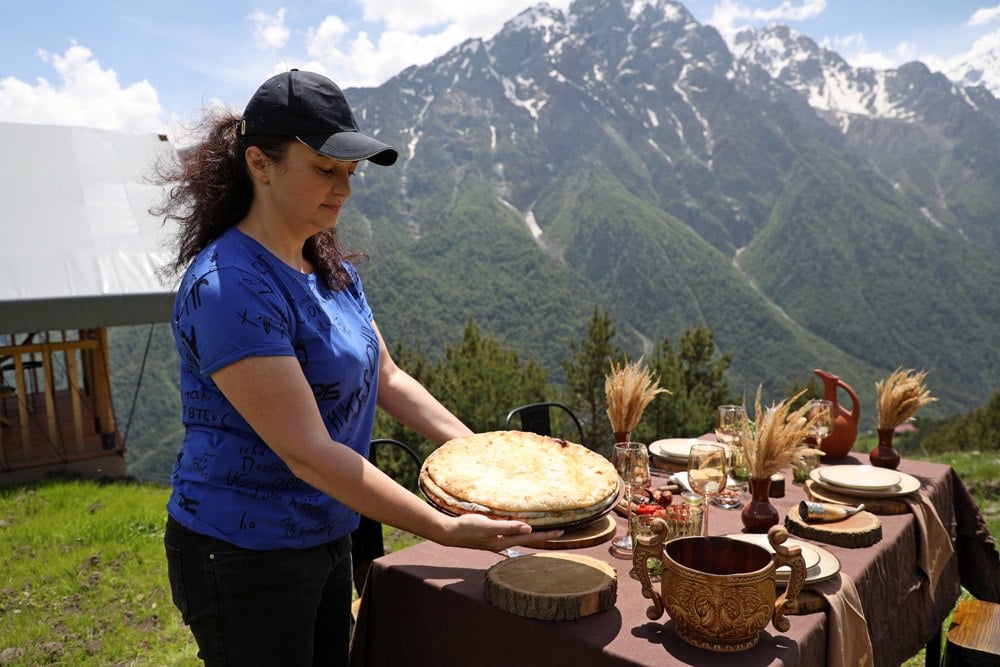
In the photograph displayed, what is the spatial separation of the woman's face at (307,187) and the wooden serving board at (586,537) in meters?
1.18

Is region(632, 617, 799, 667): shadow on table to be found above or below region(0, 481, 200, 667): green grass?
above

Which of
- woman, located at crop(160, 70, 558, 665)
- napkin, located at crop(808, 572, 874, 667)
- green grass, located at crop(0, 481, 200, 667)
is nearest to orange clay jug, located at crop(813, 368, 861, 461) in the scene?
napkin, located at crop(808, 572, 874, 667)

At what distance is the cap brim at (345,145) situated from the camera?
1640 millimetres

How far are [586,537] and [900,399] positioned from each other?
78.4 inches

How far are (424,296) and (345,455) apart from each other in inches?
4155

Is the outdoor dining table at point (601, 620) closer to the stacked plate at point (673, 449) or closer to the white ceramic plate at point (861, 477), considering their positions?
the white ceramic plate at point (861, 477)

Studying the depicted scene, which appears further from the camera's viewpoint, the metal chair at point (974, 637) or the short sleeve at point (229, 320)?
the metal chair at point (974, 637)

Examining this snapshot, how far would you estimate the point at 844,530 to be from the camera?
249 cm

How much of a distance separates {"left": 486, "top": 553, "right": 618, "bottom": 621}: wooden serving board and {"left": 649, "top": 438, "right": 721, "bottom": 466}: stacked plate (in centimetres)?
140

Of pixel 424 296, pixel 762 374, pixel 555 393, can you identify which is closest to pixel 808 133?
pixel 762 374

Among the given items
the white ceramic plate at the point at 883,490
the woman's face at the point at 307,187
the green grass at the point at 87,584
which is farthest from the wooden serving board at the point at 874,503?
the green grass at the point at 87,584

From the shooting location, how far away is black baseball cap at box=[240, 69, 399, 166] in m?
1.65

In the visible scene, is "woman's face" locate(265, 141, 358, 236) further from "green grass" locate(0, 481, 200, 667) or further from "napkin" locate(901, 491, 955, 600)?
"green grass" locate(0, 481, 200, 667)

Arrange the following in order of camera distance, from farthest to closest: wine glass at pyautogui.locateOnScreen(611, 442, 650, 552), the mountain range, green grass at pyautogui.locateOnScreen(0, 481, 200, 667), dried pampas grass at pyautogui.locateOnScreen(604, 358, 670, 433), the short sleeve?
the mountain range → green grass at pyautogui.locateOnScreen(0, 481, 200, 667) → dried pampas grass at pyautogui.locateOnScreen(604, 358, 670, 433) → wine glass at pyautogui.locateOnScreen(611, 442, 650, 552) → the short sleeve
